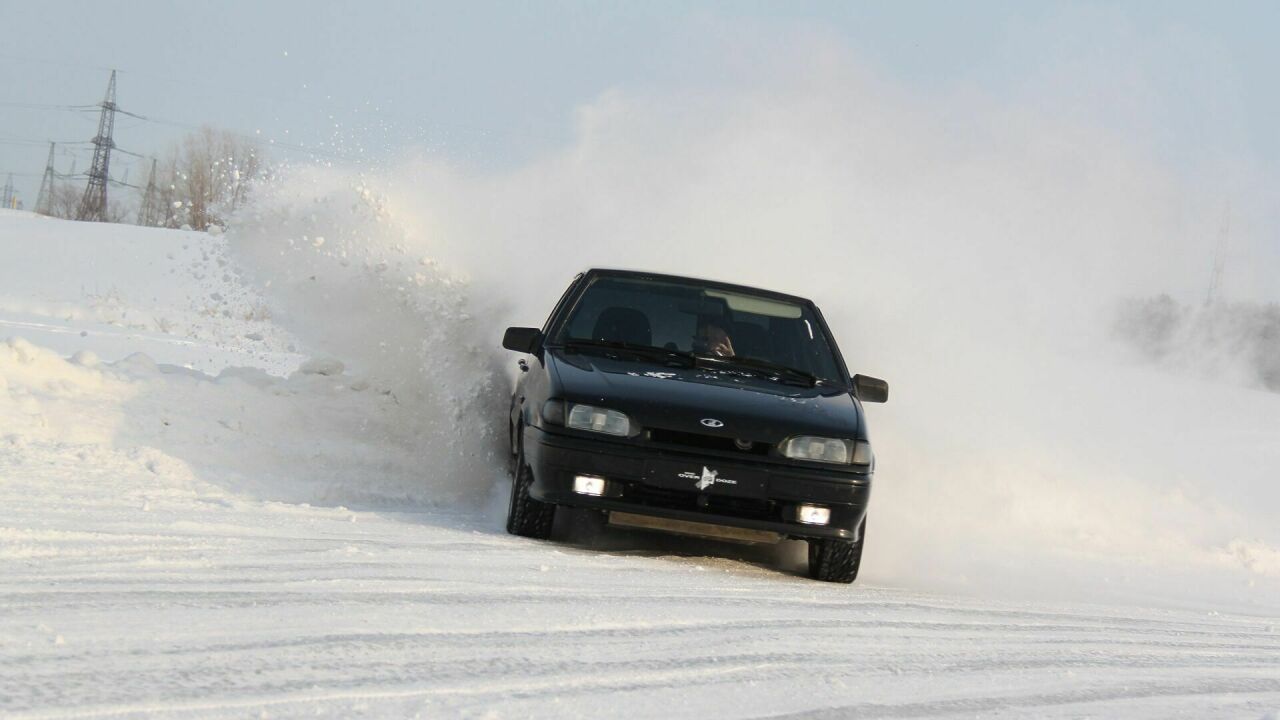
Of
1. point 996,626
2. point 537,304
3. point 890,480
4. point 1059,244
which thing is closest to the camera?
point 996,626

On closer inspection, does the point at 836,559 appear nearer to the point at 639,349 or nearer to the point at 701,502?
the point at 701,502

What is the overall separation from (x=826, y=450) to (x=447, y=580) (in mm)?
2015

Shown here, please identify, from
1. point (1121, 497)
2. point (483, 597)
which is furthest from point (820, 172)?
point (483, 597)

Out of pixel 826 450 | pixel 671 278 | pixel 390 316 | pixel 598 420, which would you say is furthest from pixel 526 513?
pixel 390 316

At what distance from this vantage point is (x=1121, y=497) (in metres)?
12.5

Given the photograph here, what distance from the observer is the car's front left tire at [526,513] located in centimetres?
680

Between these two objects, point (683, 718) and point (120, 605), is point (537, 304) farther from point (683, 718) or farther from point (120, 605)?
point (683, 718)

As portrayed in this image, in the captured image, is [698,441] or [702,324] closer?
[698,441]

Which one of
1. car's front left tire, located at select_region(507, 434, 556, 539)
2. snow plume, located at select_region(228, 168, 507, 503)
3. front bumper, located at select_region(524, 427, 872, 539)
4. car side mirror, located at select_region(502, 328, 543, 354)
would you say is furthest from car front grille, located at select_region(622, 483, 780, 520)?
snow plume, located at select_region(228, 168, 507, 503)

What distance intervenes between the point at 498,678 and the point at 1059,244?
23085 millimetres

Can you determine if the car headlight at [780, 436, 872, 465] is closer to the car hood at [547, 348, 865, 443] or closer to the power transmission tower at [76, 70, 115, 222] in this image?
the car hood at [547, 348, 865, 443]

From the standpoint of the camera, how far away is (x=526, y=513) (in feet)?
22.4

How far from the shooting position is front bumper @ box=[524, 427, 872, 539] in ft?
20.9

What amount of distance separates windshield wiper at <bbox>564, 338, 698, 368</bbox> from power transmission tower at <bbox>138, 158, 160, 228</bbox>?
5549cm
